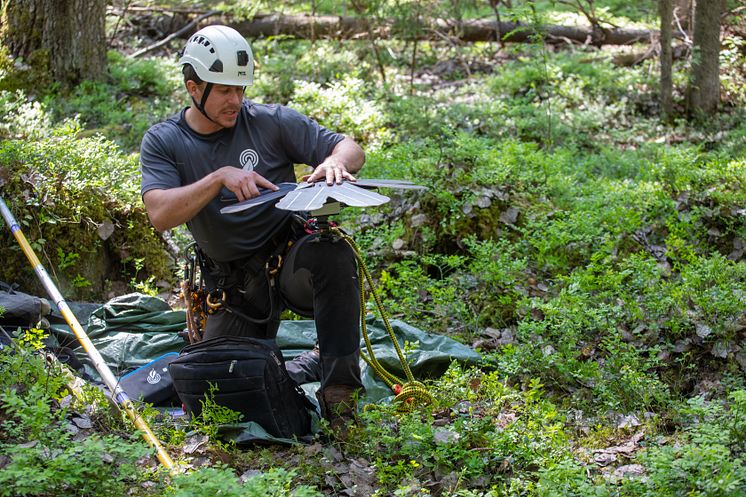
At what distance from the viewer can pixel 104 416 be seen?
421 centimetres

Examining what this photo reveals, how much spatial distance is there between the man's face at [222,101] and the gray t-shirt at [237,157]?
0.49 ft

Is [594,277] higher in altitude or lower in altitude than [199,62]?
lower

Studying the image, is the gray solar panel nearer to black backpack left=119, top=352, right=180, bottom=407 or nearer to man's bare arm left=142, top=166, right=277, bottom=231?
man's bare arm left=142, top=166, right=277, bottom=231

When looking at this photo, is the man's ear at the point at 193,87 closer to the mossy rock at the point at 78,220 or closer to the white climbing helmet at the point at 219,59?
the white climbing helmet at the point at 219,59

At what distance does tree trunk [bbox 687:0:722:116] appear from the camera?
9.42m

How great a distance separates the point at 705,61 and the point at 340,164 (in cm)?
702

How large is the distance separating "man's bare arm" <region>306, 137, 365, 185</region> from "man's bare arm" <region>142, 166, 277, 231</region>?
262mm

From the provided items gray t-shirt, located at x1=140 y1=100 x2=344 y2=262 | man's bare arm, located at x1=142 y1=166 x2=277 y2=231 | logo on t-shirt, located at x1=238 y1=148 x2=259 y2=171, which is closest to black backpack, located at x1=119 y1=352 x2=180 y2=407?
gray t-shirt, located at x1=140 y1=100 x2=344 y2=262

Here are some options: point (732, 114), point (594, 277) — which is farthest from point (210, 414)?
point (732, 114)

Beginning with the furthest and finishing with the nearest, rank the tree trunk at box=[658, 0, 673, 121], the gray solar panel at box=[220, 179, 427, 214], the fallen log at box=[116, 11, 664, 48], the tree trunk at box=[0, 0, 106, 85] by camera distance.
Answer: the fallen log at box=[116, 11, 664, 48], the tree trunk at box=[658, 0, 673, 121], the tree trunk at box=[0, 0, 106, 85], the gray solar panel at box=[220, 179, 427, 214]

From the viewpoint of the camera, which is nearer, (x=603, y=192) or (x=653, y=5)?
(x=603, y=192)

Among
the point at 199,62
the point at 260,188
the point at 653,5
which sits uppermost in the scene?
the point at 653,5

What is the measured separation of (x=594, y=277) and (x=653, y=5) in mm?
8779

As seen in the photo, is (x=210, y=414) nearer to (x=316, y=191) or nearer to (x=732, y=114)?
(x=316, y=191)
